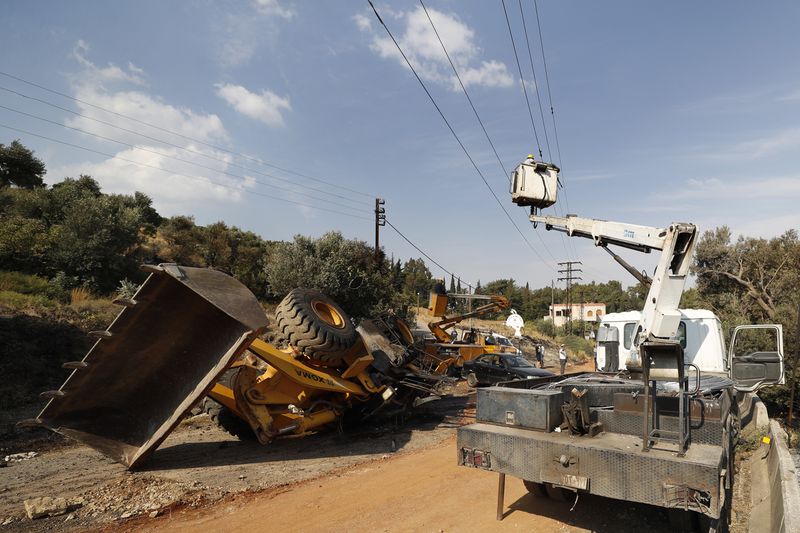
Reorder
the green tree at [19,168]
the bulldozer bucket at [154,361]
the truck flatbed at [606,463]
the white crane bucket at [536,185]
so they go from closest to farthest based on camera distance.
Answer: the truck flatbed at [606,463]
the bulldozer bucket at [154,361]
the white crane bucket at [536,185]
the green tree at [19,168]

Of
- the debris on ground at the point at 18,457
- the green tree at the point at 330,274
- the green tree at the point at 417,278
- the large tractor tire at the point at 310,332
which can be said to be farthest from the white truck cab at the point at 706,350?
the green tree at the point at 417,278

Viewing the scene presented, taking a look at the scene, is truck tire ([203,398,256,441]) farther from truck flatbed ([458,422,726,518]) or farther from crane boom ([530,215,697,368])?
crane boom ([530,215,697,368])

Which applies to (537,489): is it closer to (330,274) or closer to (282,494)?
(282,494)

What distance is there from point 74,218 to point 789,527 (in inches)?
895

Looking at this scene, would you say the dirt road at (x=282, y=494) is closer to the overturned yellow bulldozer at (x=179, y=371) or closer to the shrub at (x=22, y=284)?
the overturned yellow bulldozer at (x=179, y=371)

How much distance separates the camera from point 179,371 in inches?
237

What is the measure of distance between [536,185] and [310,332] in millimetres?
4011

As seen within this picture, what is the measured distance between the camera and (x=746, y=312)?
69.2ft

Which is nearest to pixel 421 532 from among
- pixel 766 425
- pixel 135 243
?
pixel 766 425

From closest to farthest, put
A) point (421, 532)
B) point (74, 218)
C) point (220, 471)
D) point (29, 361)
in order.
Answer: point (421, 532) < point (220, 471) < point (29, 361) < point (74, 218)

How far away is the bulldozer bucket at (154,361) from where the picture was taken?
218 inches

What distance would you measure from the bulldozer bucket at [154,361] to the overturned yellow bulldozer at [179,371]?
1 centimetres

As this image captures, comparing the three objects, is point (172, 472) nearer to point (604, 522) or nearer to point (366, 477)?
point (366, 477)

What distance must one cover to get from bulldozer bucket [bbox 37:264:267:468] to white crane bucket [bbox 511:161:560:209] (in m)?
3.84
